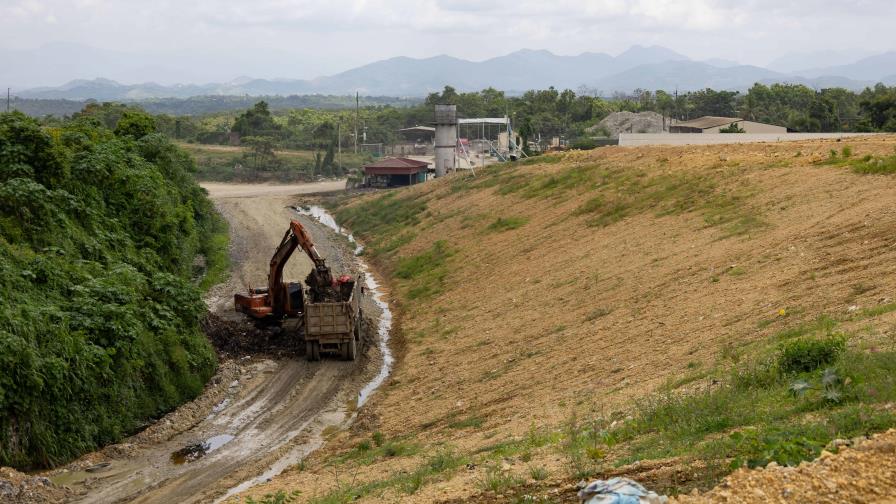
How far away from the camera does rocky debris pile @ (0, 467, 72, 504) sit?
1781 cm

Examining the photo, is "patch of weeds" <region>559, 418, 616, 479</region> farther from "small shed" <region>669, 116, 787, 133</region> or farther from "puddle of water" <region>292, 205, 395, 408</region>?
"small shed" <region>669, 116, 787, 133</region>

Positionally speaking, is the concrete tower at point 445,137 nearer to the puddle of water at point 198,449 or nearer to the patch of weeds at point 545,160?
the patch of weeds at point 545,160

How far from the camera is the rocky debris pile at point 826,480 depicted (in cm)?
1060

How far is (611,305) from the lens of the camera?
28.2m

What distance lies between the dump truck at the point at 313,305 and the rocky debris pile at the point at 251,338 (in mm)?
379

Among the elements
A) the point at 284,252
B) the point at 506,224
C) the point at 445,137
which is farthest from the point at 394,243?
the point at 445,137

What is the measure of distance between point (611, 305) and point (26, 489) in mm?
16635

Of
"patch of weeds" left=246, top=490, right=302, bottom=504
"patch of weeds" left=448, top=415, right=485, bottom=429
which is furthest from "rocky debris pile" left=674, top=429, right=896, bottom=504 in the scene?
"patch of weeds" left=448, top=415, right=485, bottom=429

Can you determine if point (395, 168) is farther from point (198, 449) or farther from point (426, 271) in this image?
point (198, 449)

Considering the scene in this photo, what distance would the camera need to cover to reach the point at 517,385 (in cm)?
2302

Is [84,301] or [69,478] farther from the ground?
[84,301]

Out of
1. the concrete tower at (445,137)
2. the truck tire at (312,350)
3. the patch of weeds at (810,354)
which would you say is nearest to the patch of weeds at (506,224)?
the truck tire at (312,350)

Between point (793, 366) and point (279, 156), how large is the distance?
10349 cm

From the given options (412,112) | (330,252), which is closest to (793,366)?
(330,252)
